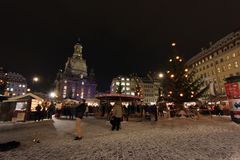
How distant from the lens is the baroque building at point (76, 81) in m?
131

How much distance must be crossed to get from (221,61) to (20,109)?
59.4 m

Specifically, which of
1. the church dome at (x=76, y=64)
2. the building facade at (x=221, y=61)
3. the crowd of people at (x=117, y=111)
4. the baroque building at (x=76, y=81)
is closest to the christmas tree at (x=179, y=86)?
the crowd of people at (x=117, y=111)

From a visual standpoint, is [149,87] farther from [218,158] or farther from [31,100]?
[218,158]

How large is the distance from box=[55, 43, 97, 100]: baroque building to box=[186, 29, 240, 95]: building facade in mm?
98378

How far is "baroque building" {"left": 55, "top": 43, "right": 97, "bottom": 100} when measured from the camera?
430 feet

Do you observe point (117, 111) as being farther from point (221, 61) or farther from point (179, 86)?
point (221, 61)

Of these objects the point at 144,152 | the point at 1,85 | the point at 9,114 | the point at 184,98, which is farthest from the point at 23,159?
the point at 184,98

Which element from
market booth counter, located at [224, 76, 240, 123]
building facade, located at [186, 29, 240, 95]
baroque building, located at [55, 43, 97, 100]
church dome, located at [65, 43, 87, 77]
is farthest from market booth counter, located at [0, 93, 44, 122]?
church dome, located at [65, 43, 87, 77]

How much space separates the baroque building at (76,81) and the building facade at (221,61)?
323 ft

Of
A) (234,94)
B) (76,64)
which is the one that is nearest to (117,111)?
(234,94)

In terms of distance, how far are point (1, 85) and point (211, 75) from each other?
62.3 metres

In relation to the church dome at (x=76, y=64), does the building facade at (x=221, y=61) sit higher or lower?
lower

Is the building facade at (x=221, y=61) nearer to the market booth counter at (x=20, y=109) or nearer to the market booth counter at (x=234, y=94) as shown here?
the market booth counter at (x=234, y=94)

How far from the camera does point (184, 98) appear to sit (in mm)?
27375
